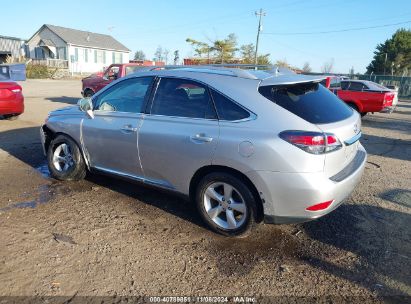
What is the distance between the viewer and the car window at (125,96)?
14.4 feet

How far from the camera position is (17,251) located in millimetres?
3455

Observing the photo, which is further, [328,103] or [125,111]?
[125,111]

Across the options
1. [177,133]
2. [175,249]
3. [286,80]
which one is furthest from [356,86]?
[175,249]

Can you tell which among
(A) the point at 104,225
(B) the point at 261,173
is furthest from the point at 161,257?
(B) the point at 261,173

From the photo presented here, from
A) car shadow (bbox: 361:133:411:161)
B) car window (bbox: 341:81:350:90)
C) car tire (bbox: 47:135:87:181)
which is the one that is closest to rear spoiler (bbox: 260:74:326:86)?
car tire (bbox: 47:135:87:181)

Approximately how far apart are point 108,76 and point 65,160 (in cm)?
953

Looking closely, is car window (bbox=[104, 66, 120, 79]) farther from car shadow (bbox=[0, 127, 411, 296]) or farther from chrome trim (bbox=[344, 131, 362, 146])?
chrome trim (bbox=[344, 131, 362, 146])

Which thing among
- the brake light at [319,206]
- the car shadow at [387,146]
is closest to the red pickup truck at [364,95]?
the car shadow at [387,146]

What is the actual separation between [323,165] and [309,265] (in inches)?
37.0

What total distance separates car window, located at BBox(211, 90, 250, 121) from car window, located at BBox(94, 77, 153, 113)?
1.04 metres

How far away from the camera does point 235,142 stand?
3471mm

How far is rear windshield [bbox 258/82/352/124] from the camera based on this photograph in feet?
11.3

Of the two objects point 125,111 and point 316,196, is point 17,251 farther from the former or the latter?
point 316,196

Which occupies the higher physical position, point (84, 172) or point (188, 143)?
point (188, 143)
